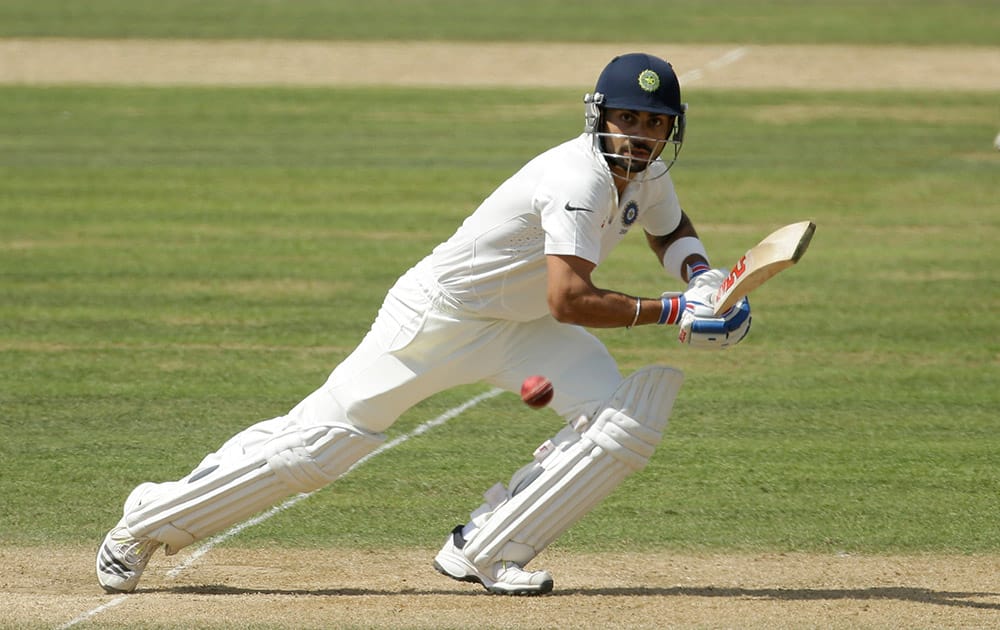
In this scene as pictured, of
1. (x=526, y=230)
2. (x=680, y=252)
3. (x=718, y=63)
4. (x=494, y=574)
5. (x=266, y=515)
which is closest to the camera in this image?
(x=526, y=230)

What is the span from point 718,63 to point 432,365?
20454mm

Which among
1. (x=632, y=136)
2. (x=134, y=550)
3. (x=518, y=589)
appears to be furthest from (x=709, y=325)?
(x=134, y=550)

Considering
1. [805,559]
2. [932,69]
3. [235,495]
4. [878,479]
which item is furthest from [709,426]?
[932,69]

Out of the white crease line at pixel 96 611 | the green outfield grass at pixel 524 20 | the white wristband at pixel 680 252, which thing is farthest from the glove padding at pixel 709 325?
the green outfield grass at pixel 524 20

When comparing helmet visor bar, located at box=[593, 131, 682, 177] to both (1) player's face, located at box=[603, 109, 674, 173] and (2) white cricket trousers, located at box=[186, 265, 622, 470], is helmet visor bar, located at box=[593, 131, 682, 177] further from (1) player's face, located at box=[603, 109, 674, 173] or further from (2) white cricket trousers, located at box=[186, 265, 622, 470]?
(2) white cricket trousers, located at box=[186, 265, 622, 470]

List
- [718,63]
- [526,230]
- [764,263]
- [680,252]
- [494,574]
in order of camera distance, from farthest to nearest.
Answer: [718,63]
[680,252]
[494,574]
[526,230]
[764,263]

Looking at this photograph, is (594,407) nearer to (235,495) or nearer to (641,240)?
(235,495)

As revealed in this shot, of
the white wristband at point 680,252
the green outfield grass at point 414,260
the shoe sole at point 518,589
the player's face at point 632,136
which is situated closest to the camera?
the player's face at point 632,136

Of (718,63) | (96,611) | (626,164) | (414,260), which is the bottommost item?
(718,63)

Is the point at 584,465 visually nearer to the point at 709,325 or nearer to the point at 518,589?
the point at 518,589

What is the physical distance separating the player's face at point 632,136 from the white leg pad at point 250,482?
1.39m

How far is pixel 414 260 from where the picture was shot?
44.2ft

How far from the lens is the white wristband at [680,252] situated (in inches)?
247

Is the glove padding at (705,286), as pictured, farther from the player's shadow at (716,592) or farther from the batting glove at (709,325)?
the player's shadow at (716,592)
